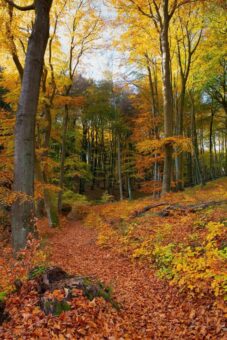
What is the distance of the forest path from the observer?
14.0ft

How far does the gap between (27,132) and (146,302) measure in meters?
4.47

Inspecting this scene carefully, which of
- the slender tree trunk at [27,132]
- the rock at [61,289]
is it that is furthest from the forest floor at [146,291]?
the slender tree trunk at [27,132]

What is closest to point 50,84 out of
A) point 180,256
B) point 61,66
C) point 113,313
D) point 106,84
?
point 61,66

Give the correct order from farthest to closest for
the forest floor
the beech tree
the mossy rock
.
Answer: the beech tree, the mossy rock, the forest floor

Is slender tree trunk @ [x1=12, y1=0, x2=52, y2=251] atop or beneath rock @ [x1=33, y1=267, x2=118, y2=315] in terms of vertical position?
atop

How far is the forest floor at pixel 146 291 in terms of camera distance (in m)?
3.87

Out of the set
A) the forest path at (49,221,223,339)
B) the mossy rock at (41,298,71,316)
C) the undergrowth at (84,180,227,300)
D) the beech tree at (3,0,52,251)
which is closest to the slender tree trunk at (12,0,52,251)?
the beech tree at (3,0,52,251)

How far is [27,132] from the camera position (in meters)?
7.06

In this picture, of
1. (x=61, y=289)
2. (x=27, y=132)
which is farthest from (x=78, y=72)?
(x=61, y=289)

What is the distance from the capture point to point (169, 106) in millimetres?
14242

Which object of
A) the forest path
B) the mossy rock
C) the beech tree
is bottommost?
the forest path

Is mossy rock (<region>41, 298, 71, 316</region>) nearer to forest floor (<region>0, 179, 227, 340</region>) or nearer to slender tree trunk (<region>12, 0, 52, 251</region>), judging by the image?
forest floor (<region>0, 179, 227, 340</region>)

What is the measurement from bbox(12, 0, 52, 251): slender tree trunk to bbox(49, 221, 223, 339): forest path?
155 centimetres

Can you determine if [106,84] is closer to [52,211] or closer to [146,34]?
[146,34]
